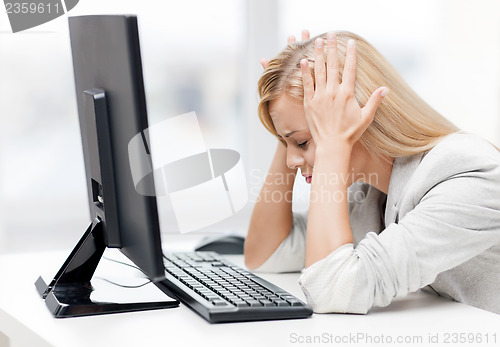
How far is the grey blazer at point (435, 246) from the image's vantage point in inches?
42.4

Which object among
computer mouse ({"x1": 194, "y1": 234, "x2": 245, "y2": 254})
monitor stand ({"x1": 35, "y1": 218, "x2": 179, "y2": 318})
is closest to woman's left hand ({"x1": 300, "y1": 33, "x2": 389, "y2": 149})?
monitor stand ({"x1": 35, "y1": 218, "x2": 179, "y2": 318})

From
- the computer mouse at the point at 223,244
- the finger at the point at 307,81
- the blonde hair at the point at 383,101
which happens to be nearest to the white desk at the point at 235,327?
the blonde hair at the point at 383,101

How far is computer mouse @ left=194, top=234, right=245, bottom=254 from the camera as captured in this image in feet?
5.42

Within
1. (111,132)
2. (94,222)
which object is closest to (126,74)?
(111,132)

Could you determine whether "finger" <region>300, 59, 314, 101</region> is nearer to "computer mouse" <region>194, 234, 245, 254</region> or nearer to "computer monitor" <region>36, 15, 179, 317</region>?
"computer monitor" <region>36, 15, 179, 317</region>

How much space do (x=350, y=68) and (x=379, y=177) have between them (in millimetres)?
265

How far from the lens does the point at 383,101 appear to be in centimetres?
126

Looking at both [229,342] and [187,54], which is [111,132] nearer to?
[229,342]

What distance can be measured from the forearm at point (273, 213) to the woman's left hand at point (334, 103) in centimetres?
33

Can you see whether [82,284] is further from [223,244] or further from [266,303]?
[223,244]

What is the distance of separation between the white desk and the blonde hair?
28cm

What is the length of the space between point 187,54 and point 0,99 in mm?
648

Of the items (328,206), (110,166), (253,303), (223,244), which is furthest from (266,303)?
(223,244)

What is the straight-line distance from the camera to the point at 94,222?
47.1 inches
